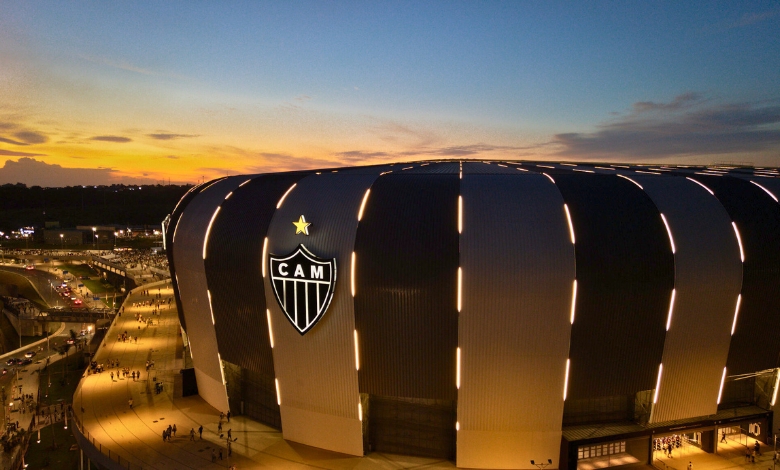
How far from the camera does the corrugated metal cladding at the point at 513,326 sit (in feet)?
78.8

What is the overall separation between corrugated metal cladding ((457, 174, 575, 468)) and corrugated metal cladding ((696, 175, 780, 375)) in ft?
33.4

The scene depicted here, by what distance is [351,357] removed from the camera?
2609 cm

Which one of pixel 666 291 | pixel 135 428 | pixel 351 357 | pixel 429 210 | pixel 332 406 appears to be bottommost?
pixel 135 428

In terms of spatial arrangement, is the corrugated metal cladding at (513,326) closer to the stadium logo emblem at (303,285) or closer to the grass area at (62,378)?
the stadium logo emblem at (303,285)

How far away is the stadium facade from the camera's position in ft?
79.8

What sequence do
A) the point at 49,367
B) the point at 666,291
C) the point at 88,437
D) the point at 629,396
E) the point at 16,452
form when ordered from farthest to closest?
the point at 49,367
the point at 16,452
the point at 88,437
the point at 629,396
the point at 666,291

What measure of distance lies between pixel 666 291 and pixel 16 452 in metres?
40.8

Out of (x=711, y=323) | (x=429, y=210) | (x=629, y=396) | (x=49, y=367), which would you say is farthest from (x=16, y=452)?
(x=711, y=323)

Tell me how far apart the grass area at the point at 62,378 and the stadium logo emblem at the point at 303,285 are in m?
28.1

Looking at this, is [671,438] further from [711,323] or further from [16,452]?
[16,452]

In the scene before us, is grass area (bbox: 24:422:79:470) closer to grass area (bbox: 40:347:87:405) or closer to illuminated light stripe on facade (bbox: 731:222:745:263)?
grass area (bbox: 40:347:87:405)

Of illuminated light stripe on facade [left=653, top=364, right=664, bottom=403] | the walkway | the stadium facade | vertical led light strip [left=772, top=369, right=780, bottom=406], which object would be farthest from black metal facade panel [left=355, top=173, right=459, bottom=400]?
vertical led light strip [left=772, top=369, right=780, bottom=406]

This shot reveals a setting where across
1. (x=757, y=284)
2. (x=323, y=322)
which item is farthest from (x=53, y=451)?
(x=757, y=284)

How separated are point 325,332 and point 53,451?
22117 mm
